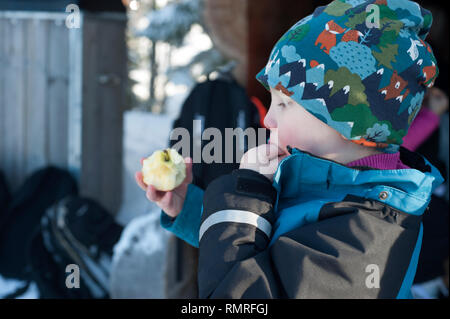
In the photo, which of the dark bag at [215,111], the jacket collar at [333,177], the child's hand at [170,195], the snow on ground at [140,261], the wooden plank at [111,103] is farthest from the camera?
the wooden plank at [111,103]

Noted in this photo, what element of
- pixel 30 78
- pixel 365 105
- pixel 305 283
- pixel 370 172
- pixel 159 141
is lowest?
pixel 159 141

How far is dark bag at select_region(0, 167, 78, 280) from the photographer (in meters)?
3.27

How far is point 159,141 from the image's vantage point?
510cm

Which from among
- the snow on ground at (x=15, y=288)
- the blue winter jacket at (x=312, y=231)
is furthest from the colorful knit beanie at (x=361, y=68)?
the snow on ground at (x=15, y=288)

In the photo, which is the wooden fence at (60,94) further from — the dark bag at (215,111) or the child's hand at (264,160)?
the child's hand at (264,160)

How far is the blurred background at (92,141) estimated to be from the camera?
7.94ft

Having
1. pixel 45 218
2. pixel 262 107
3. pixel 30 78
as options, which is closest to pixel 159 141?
pixel 30 78

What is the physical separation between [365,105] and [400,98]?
0.28ft

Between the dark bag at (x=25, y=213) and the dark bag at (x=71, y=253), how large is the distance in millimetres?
252

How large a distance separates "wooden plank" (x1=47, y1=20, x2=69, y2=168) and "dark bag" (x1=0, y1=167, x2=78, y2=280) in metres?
0.20

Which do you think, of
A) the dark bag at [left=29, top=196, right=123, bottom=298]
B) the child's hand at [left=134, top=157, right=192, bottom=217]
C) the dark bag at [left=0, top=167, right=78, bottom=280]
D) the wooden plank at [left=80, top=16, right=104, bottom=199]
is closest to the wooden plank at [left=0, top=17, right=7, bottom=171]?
the dark bag at [left=0, top=167, right=78, bottom=280]

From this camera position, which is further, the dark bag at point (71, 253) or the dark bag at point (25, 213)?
the dark bag at point (25, 213)

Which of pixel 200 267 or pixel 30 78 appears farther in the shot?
pixel 30 78

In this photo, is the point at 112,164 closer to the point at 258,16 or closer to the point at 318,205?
the point at 258,16
